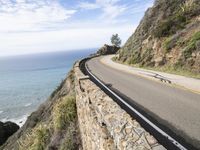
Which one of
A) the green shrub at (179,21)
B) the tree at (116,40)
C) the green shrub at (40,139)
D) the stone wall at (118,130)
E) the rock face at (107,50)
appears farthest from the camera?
the tree at (116,40)

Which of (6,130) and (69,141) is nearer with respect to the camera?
(69,141)

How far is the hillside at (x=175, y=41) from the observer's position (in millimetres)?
20734

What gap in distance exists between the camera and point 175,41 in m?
24.1

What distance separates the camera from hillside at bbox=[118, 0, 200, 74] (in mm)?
20734

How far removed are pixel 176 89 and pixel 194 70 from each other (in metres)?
6.16

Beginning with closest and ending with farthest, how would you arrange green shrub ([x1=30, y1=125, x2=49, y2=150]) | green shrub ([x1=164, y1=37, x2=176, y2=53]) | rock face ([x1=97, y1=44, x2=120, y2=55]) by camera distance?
green shrub ([x1=30, y1=125, x2=49, y2=150]), green shrub ([x1=164, y1=37, x2=176, y2=53]), rock face ([x1=97, y1=44, x2=120, y2=55])

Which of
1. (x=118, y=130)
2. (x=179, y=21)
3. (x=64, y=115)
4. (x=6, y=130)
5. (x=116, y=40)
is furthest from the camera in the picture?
(x=116, y=40)

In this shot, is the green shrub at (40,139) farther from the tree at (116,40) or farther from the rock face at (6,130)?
the tree at (116,40)

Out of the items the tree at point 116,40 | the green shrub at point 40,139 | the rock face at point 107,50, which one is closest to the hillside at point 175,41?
the green shrub at point 40,139

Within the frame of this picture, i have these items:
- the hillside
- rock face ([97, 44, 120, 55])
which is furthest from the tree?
the hillside

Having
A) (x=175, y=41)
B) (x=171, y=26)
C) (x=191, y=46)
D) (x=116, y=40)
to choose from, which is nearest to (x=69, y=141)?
(x=191, y=46)

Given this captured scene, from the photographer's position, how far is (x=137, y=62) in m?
31.4

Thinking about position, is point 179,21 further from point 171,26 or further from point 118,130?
point 118,130

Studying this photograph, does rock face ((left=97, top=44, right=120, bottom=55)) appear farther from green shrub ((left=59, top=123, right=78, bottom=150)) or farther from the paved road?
green shrub ((left=59, top=123, right=78, bottom=150))
